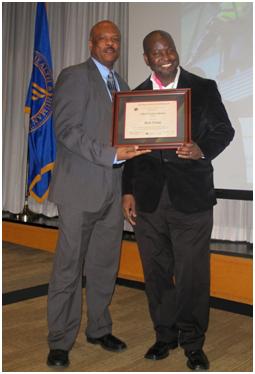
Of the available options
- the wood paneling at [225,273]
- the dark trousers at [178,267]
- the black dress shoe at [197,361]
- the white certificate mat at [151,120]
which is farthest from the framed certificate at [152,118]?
the wood paneling at [225,273]

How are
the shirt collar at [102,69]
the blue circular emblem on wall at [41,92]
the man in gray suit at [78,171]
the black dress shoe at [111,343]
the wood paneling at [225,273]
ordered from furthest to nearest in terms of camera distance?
the blue circular emblem on wall at [41,92] → the wood paneling at [225,273] → the black dress shoe at [111,343] → the shirt collar at [102,69] → the man in gray suit at [78,171]

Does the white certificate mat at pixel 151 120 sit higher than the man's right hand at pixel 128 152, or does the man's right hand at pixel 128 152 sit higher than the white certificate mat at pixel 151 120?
the white certificate mat at pixel 151 120

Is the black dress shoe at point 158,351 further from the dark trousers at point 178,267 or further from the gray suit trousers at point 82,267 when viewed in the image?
the gray suit trousers at point 82,267

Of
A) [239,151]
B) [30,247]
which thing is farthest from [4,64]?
[239,151]

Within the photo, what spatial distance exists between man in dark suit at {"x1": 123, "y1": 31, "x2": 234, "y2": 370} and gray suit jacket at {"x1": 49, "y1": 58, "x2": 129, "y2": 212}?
0.19 metres

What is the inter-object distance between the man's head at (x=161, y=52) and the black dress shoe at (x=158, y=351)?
4.29 ft

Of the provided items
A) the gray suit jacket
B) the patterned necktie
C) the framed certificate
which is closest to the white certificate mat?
the framed certificate

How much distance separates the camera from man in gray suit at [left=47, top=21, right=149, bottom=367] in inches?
74.9

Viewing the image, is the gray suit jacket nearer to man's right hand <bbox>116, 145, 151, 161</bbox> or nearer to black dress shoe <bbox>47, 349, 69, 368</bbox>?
man's right hand <bbox>116, 145, 151, 161</bbox>

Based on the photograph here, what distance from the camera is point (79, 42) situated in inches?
185

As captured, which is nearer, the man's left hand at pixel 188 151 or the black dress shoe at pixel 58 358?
the man's left hand at pixel 188 151

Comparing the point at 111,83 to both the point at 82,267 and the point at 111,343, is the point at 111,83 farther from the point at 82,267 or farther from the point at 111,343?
the point at 111,343

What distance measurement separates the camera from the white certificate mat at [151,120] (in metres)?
1.84

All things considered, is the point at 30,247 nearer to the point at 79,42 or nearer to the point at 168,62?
the point at 79,42
